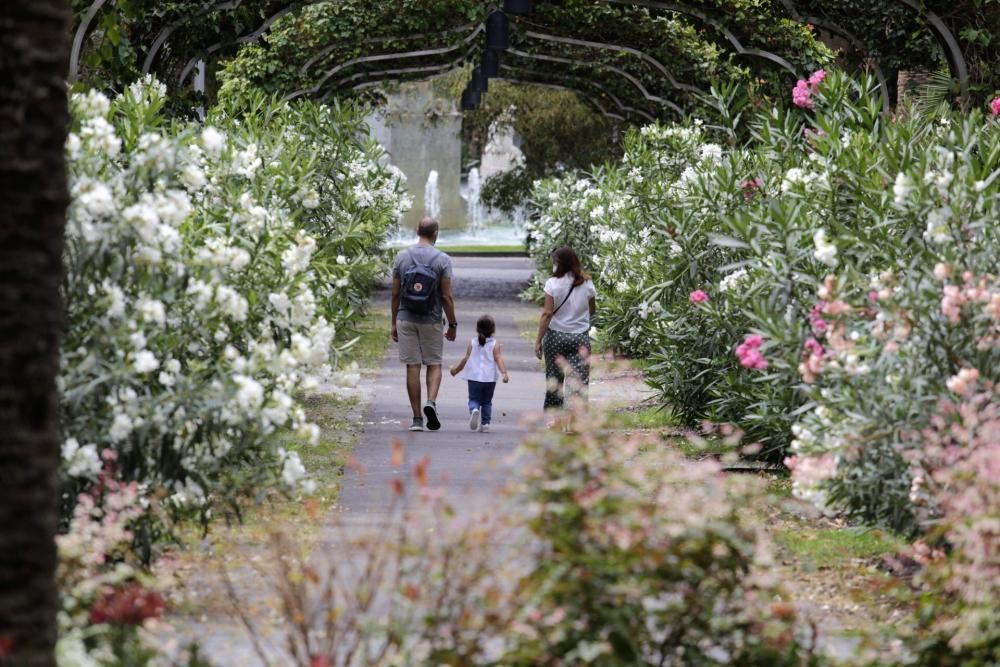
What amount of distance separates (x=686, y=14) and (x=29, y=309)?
14945 mm

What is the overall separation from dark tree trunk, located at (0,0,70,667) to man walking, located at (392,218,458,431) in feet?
24.5

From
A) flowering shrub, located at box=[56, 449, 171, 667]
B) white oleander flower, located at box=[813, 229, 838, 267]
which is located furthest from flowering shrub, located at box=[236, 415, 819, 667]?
white oleander flower, located at box=[813, 229, 838, 267]

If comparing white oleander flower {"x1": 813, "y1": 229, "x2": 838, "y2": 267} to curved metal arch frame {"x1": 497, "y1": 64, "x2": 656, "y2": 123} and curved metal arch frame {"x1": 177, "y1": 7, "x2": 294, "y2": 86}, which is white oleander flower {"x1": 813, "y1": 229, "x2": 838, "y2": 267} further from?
Answer: curved metal arch frame {"x1": 497, "y1": 64, "x2": 656, "y2": 123}

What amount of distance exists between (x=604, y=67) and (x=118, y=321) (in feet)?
57.1

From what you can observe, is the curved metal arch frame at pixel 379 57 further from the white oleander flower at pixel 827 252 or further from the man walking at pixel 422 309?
the white oleander flower at pixel 827 252

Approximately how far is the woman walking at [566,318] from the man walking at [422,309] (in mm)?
728

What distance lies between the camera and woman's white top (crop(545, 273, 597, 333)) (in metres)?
11.7

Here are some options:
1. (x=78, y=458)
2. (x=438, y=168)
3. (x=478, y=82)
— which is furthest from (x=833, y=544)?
(x=438, y=168)

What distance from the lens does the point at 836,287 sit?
23.2 feet

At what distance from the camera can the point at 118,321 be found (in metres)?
6.20

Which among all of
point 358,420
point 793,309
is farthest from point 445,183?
point 793,309

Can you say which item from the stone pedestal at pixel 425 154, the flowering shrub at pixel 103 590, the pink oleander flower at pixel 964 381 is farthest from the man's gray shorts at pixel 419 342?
the stone pedestal at pixel 425 154

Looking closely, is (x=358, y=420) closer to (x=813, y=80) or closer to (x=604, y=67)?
(x=813, y=80)

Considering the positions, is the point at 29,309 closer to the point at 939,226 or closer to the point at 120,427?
the point at 120,427
